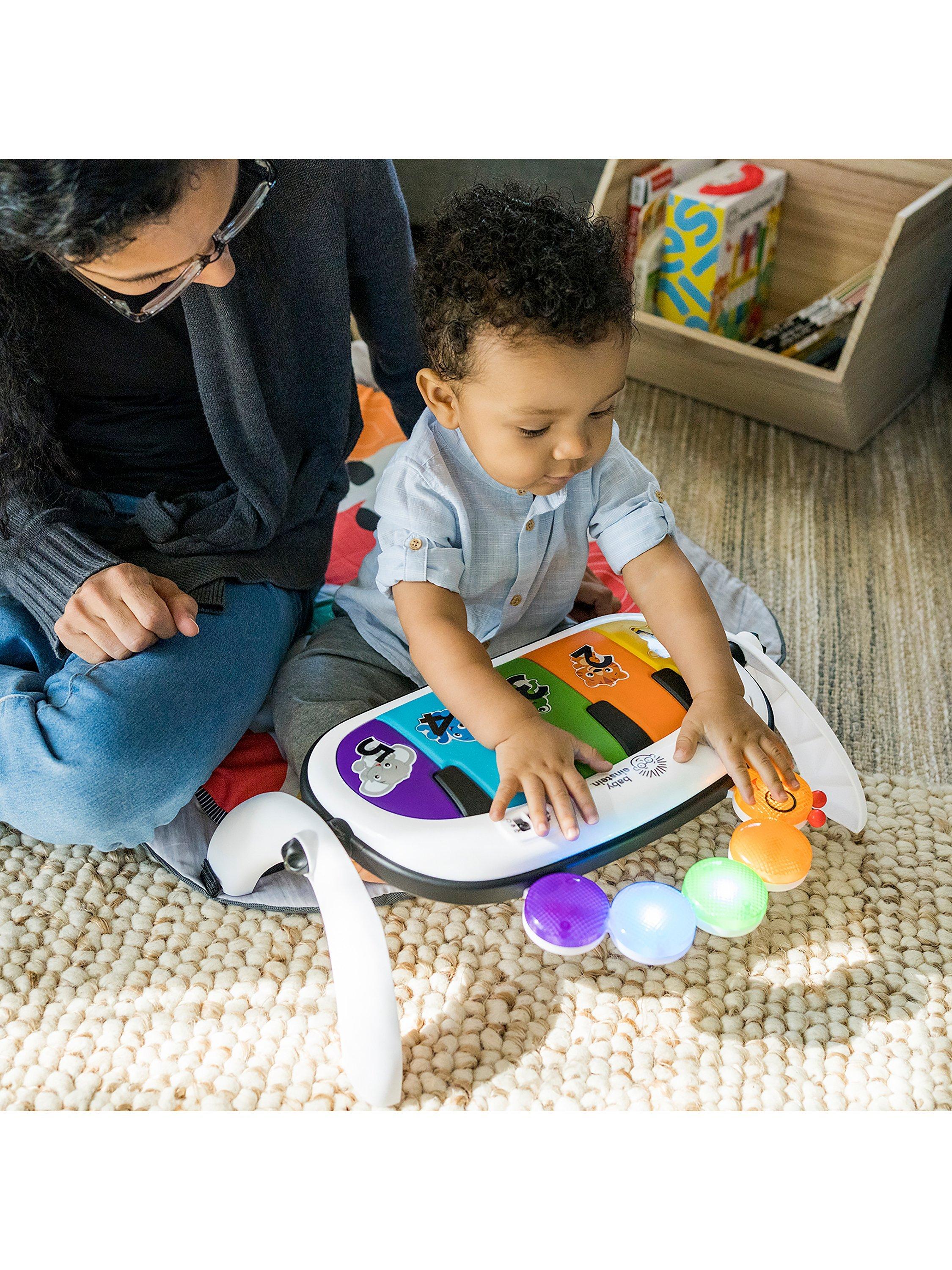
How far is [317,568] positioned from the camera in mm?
1002

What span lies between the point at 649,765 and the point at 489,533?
249 millimetres

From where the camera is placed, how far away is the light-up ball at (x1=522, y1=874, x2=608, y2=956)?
2.39ft

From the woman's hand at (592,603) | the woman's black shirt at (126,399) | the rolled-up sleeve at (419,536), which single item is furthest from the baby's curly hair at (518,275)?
the woman's hand at (592,603)

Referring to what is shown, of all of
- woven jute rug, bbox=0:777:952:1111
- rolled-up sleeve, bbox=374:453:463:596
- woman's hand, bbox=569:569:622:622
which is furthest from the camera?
woman's hand, bbox=569:569:622:622

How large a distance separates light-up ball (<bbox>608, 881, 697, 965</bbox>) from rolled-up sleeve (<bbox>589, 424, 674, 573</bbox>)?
0.30m

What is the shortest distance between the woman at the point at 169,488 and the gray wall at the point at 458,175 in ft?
2.77

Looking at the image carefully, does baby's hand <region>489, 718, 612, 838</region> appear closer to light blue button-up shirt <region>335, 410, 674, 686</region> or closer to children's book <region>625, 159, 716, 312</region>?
light blue button-up shirt <region>335, 410, 674, 686</region>

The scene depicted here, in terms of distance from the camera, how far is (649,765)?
81 cm

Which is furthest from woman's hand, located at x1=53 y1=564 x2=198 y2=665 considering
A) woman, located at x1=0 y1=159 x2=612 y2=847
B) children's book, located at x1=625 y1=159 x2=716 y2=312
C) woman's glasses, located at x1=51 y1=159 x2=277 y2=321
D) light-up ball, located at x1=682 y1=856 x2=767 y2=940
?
children's book, located at x1=625 y1=159 x2=716 y2=312

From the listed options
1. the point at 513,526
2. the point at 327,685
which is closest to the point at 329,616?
the point at 327,685

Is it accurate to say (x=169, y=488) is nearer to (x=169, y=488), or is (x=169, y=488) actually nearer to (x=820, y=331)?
(x=169, y=488)

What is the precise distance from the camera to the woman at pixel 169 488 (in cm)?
82
